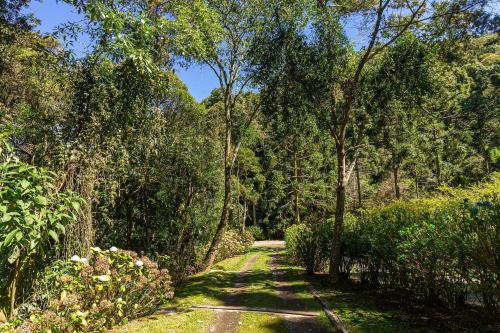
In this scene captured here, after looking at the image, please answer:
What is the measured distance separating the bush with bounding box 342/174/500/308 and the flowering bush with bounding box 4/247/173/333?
4.59m

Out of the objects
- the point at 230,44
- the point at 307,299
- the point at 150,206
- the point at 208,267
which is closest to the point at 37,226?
the point at 307,299

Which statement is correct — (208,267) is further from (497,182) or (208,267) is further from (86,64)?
(497,182)

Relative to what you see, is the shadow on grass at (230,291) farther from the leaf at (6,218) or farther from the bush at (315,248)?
the leaf at (6,218)

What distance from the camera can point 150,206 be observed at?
42.3 ft

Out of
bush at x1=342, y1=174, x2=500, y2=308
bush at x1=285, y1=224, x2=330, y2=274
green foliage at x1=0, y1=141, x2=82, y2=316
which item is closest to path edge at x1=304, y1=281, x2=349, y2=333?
bush at x1=342, y1=174, x2=500, y2=308

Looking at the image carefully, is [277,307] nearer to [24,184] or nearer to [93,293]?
[93,293]

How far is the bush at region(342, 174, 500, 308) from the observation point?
451 cm

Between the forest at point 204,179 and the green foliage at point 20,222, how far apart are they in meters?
0.02

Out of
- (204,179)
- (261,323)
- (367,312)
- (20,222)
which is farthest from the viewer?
(204,179)

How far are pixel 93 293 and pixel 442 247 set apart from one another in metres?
5.19

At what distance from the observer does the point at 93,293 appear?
14.4 feet

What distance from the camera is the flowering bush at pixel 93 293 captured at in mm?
3621

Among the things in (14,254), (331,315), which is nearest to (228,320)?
(331,315)

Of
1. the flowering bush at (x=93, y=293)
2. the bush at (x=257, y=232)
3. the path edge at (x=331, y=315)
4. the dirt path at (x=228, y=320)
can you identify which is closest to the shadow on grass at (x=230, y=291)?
the dirt path at (x=228, y=320)
